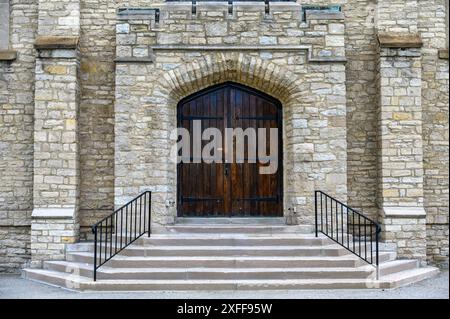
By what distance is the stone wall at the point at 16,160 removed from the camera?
9.32m

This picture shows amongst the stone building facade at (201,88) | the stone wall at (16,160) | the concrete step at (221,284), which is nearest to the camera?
the concrete step at (221,284)

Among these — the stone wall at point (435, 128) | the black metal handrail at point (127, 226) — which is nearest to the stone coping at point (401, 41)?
the stone wall at point (435, 128)

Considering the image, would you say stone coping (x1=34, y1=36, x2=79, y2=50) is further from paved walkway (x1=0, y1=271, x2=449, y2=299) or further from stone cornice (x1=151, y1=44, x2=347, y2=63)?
paved walkway (x1=0, y1=271, x2=449, y2=299)

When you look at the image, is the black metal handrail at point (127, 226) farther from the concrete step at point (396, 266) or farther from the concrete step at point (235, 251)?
the concrete step at point (396, 266)

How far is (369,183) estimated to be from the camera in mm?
9414

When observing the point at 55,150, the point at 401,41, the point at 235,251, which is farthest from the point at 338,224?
the point at 55,150

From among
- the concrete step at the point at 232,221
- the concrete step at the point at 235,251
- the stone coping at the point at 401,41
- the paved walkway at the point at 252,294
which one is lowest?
the paved walkway at the point at 252,294

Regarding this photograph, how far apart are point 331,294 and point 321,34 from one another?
A: 4493mm

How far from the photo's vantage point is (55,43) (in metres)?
9.00

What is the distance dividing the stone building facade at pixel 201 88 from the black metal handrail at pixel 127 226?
18 centimetres

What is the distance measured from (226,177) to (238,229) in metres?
1.21

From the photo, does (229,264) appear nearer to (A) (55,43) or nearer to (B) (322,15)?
(B) (322,15)

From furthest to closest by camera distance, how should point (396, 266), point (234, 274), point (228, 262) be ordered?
point (396, 266), point (228, 262), point (234, 274)

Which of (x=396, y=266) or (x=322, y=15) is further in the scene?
(x=322, y=15)
